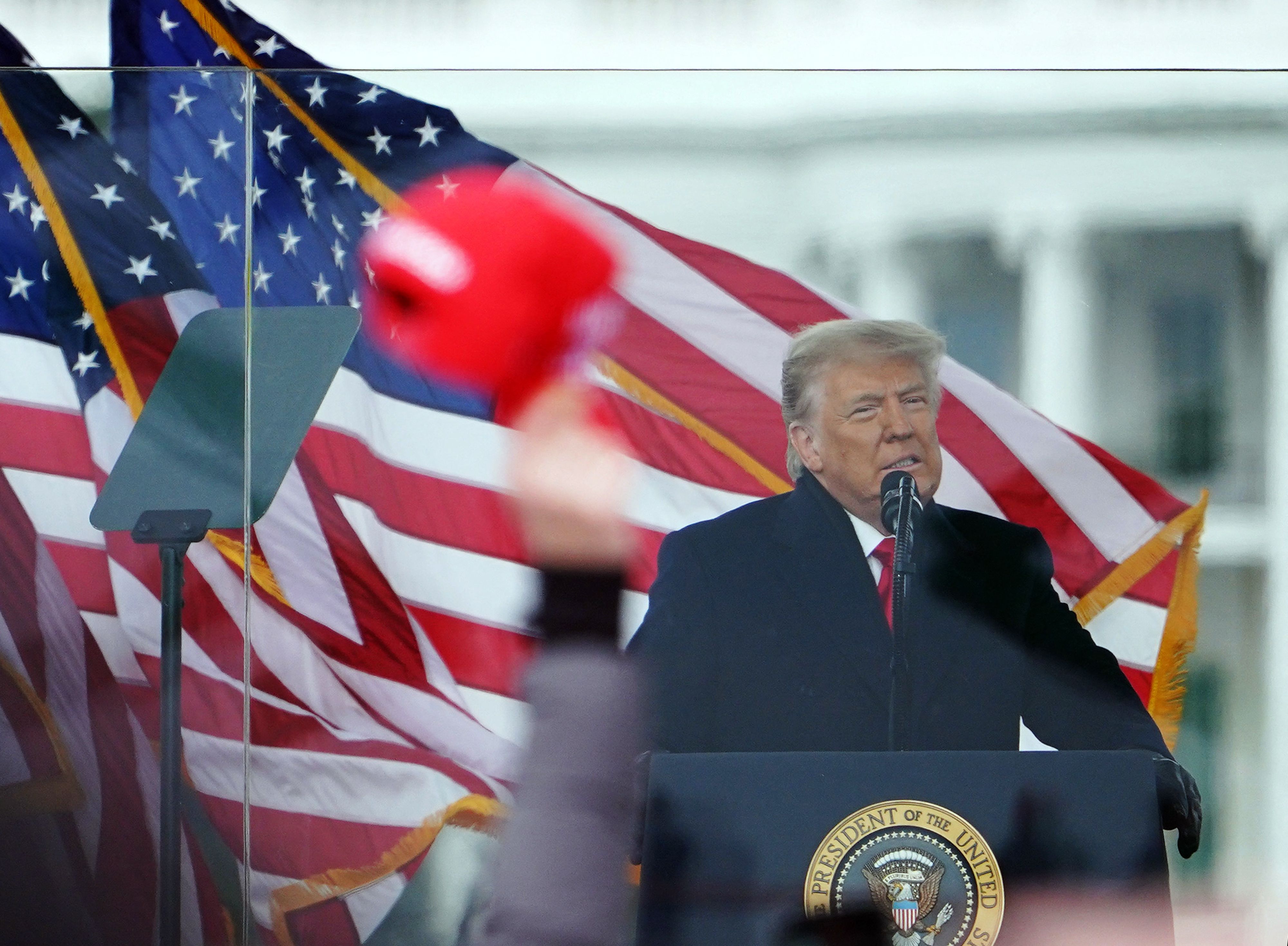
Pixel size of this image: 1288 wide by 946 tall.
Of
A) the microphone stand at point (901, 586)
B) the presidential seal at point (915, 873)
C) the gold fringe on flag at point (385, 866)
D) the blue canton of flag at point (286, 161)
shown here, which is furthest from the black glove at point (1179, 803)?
the blue canton of flag at point (286, 161)

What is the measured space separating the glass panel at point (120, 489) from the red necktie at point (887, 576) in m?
0.89

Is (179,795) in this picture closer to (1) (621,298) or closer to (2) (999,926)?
(1) (621,298)

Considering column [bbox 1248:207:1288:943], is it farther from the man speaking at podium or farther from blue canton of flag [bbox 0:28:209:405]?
blue canton of flag [bbox 0:28:209:405]

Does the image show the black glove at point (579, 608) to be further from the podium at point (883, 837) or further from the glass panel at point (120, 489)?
the glass panel at point (120, 489)

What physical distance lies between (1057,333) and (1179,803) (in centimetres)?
66

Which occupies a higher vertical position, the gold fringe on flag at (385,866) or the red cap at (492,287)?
the red cap at (492,287)

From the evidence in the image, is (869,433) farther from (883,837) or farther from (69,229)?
(69,229)

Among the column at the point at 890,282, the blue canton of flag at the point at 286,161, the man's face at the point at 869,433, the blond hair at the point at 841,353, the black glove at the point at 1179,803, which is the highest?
the blue canton of flag at the point at 286,161

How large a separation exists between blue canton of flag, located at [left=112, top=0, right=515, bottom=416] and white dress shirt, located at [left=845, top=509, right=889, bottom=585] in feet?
2.27

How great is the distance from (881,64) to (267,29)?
1002 millimetres

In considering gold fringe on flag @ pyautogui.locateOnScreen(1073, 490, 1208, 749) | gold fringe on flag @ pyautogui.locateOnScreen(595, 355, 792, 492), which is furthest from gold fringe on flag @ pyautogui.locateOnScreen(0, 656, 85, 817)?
gold fringe on flag @ pyautogui.locateOnScreen(1073, 490, 1208, 749)

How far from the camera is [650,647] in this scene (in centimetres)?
177

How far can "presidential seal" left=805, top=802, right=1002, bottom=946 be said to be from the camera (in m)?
1.79

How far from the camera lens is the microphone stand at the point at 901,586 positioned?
70.2 inches
